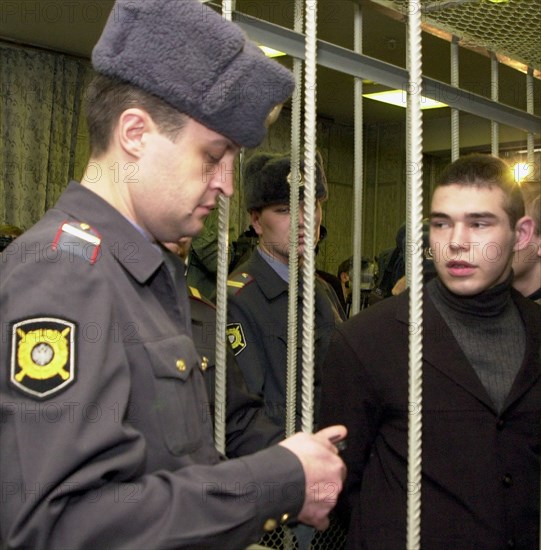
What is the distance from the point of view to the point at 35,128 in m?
4.89

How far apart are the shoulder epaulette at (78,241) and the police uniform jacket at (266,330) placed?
998mm

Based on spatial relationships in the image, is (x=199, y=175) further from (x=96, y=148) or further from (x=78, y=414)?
(x=78, y=414)

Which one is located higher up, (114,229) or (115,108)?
(115,108)

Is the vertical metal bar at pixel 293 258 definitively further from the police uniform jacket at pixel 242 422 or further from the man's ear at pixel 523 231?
the man's ear at pixel 523 231

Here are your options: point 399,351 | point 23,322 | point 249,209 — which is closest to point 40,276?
point 23,322

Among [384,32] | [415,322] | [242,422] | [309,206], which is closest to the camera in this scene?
[415,322]

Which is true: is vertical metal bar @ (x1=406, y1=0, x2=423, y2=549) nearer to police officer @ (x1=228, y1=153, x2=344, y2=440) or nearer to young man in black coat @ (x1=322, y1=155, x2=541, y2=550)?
young man in black coat @ (x1=322, y1=155, x2=541, y2=550)

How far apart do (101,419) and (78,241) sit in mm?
208

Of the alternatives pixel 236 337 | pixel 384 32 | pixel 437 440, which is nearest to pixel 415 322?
pixel 437 440

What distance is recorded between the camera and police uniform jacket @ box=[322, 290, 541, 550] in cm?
124

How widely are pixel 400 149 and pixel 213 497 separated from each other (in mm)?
6495

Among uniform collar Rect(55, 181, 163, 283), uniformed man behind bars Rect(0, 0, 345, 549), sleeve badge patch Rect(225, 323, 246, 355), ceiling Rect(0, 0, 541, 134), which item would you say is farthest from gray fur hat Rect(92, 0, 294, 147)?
sleeve badge patch Rect(225, 323, 246, 355)

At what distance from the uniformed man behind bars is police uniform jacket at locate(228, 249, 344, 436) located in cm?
86

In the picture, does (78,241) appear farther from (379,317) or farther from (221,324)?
(379,317)
